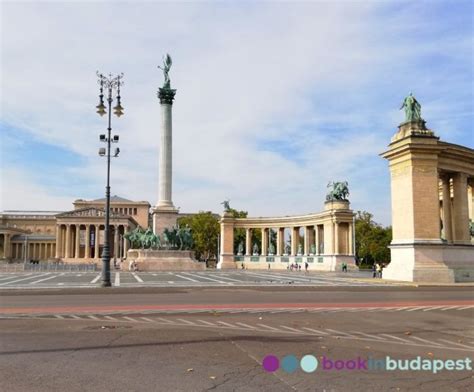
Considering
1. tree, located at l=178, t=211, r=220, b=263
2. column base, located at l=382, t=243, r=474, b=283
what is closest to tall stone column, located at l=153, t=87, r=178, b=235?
column base, located at l=382, t=243, r=474, b=283

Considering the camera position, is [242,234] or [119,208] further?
[119,208]

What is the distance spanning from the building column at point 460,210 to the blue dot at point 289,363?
37.9 m

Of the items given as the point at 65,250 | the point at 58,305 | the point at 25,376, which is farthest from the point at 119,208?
the point at 25,376

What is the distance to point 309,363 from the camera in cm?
902

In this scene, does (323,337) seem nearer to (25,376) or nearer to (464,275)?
(25,376)

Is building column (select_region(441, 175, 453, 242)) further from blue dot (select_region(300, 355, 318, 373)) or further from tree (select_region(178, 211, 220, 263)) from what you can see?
tree (select_region(178, 211, 220, 263))

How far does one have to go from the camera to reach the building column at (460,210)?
4328 cm

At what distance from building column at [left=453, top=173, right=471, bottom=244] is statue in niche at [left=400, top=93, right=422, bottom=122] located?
267 inches

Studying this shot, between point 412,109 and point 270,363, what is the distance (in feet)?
120

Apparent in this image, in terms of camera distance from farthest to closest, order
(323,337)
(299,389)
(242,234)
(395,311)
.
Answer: (242,234), (395,311), (323,337), (299,389)

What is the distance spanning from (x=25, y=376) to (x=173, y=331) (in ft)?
16.2

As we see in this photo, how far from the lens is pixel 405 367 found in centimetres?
877

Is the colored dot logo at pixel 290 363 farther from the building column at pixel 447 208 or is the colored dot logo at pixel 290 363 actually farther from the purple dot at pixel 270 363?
the building column at pixel 447 208

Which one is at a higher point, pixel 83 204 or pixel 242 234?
pixel 83 204
